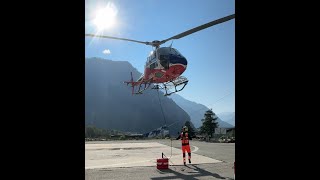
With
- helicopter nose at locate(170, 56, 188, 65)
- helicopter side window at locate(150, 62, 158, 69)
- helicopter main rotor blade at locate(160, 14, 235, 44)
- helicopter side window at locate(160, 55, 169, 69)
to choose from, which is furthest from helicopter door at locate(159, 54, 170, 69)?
helicopter main rotor blade at locate(160, 14, 235, 44)

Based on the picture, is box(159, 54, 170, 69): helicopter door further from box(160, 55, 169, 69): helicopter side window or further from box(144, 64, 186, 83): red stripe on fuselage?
box(144, 64, 186, 83): red stripe on fuselage

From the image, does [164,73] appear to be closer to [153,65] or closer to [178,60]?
[153,65]

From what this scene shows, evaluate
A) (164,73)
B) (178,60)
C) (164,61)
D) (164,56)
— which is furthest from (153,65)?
(178,60)

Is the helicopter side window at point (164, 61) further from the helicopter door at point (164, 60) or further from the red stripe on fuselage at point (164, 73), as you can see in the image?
the red stripe on fuselage at point (164, 73)

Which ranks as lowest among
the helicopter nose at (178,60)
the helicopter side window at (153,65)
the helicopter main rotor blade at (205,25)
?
the helicopter main rotor blade at (205,25)

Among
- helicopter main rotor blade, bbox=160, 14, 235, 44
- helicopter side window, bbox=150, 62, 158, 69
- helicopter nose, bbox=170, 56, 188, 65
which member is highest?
helicopter nose, bbox=170, 56, 188, 65

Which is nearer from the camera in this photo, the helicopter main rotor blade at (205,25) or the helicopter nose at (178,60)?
the helicopter main rotor blade at (205,25)

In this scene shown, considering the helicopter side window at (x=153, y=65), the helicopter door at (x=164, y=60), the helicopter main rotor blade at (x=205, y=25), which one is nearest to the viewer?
the helicopter main rotor blade at (x=205, y=25)

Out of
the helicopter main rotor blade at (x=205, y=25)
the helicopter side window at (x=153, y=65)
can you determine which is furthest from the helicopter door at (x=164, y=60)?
the helicopter main rotor blade at (x=205, y=25)
